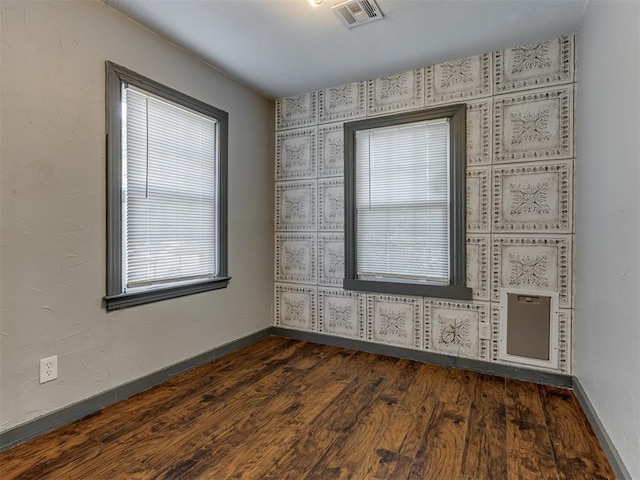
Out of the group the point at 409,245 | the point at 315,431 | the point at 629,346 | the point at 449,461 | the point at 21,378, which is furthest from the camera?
the point at 409,245

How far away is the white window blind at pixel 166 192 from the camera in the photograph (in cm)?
213

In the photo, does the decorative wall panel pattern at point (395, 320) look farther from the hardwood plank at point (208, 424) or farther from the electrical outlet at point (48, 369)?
the electrical outlet at point (48, 369)

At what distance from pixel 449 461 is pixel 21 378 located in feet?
6.69

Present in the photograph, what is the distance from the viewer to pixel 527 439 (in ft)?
5.54

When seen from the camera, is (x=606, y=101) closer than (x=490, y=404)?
Yes

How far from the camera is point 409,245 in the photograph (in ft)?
9.09

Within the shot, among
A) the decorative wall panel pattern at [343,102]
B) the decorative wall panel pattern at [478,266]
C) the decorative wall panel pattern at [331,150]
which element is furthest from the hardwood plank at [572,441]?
the decorative wall panel pattern at [343,102]

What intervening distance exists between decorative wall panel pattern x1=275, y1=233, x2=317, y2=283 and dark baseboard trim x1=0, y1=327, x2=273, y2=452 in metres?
0.87

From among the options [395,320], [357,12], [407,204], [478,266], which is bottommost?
[395,320]

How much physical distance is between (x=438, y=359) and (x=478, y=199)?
1.25 m

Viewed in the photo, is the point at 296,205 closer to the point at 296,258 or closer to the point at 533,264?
the point at 296,258

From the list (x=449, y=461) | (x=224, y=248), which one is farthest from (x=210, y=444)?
(x=224, y=248)

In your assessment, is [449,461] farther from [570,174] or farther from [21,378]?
[21,378]

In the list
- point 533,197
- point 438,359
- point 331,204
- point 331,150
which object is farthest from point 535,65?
point 438,359
